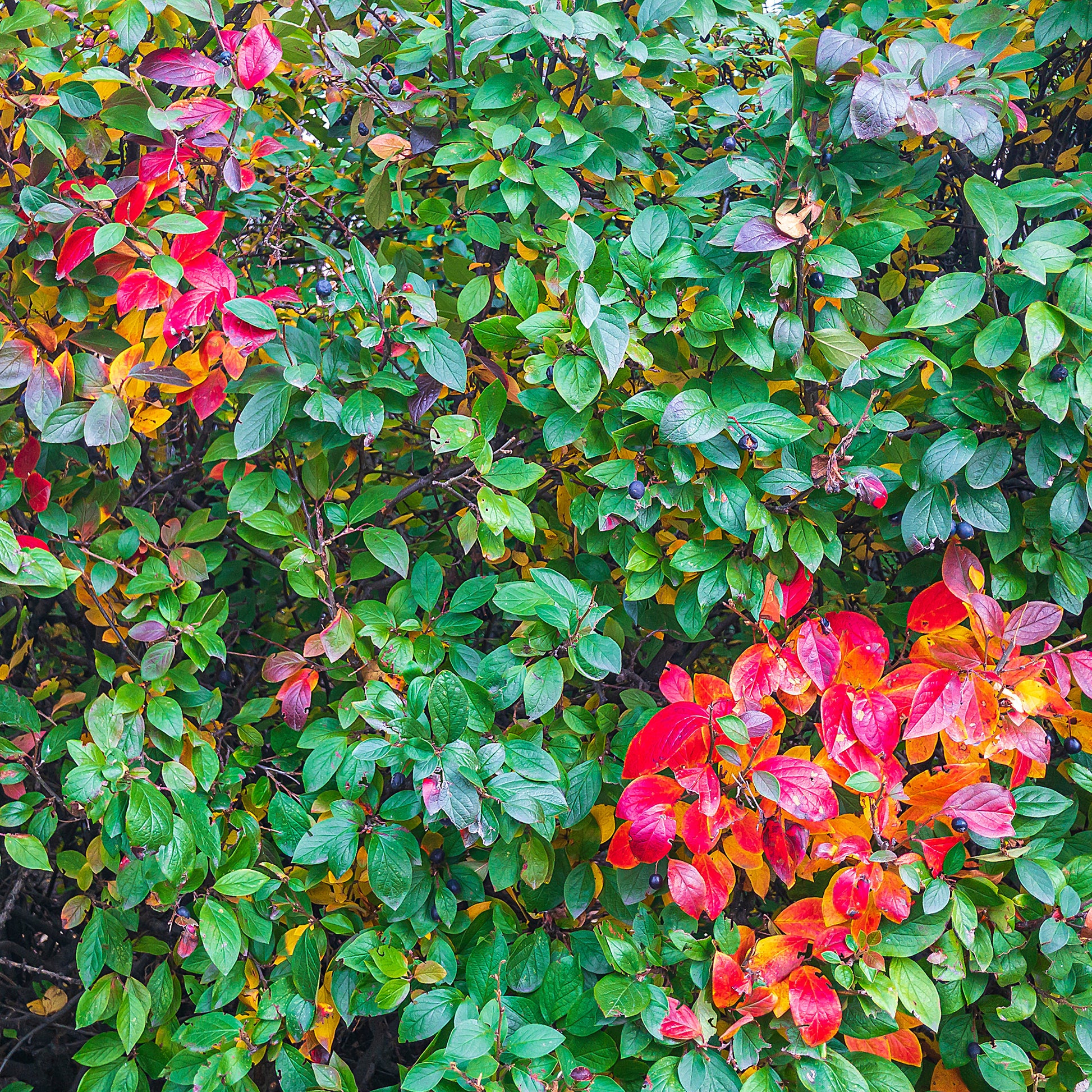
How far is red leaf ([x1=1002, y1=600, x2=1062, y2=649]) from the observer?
129 centimetres

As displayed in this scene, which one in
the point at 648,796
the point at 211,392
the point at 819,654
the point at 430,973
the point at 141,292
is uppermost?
the point at 141,292

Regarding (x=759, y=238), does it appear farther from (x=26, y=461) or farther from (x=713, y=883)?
(x=26, y=461)

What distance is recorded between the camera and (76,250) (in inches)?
52.4

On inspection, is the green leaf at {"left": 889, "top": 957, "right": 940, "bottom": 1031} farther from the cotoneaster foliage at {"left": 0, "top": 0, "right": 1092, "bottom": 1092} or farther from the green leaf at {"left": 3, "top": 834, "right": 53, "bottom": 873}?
the green leaf at {"left": 3, "top": 834, "right": 53, "bottom": 873}

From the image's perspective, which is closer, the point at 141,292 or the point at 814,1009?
the point at 814,1009

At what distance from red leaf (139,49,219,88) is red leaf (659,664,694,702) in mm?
1119

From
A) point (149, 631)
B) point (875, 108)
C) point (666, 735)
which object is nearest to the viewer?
point (875, 108)

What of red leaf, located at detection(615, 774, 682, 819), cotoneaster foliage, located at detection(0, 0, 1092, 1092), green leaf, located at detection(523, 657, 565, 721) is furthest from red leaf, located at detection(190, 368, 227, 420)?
red leaf, located at detection(615, 774, 682, 819)

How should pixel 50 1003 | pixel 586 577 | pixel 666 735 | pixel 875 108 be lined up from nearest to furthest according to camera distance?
pixel 875 108, pixel 666 735, pixel 586 577, pixel 50 1003

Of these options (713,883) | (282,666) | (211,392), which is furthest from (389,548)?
(713,883)

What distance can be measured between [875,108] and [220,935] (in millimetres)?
1478

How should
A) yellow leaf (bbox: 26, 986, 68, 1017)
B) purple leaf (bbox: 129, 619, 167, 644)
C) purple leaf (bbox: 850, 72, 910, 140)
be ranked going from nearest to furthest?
1. purple leaf (bbox: 850, 72, 910, 140)
2. purple leaf (bbox: 129, 619, 167, 644)
3. yellow leaf (bbox: 26, 986, 68, 1017)

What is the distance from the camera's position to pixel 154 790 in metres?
1.27

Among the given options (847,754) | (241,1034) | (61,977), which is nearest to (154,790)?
(241,1034)
